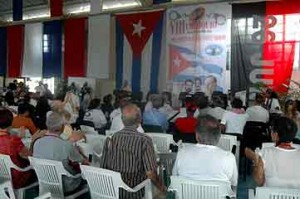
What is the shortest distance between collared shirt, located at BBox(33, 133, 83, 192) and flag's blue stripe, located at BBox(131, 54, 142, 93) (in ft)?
24.8

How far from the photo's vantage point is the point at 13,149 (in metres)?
3.54

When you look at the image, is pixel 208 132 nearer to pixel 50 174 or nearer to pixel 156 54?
pixel 50 174

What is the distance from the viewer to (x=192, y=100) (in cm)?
578

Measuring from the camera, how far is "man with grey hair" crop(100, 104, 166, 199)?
10.1ft

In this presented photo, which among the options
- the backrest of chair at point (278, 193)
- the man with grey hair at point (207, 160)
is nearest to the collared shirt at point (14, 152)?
the man with grey hair at point (207, 160)

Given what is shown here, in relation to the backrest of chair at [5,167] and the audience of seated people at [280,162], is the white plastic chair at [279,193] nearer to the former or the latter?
the audience of seated people at [280,162]

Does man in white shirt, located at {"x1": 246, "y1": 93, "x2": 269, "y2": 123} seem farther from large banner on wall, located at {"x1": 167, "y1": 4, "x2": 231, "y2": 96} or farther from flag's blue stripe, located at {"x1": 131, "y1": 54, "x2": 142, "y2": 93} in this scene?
flag's blue stripe, located at {"x1": 131, "y1": 54, "x2": 142, "y2": 93}

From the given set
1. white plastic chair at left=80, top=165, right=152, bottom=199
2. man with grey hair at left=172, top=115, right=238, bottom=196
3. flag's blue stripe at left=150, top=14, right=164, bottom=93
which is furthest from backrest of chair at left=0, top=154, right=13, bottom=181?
flag's blue stripe at left=150, top=14, right=164, bottom=93

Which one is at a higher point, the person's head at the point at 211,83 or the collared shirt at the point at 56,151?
the person's head at the point at 211,83

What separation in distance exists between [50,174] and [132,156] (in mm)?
667

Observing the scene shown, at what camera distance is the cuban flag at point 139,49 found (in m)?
10.6

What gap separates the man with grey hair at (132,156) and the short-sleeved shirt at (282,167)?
0.78 meters

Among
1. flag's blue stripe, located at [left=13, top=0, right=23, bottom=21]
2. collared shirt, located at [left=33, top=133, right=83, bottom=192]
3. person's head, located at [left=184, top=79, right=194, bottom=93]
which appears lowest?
collared shirt, located at [left=33, top=133, right=83, bottom=192]

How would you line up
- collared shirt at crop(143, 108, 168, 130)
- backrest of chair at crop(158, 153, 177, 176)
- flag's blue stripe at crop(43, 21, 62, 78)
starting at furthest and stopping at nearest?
flag's blue stripe at crop(43, 21, 62, 78)
collared shirt at crop(143, 108, 168, 130)
backrest of chair at crop(158, 153, 177, 176)
